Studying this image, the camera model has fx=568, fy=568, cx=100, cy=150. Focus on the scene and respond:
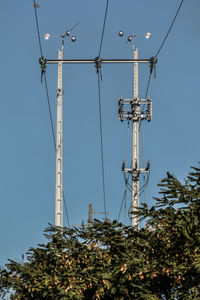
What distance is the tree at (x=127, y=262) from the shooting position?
16547mm

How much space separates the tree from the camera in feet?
54.3

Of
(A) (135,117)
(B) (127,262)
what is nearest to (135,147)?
(A) (135,117)

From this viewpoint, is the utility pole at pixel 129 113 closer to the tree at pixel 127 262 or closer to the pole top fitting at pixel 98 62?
the pole top fitting at pixel 98 62

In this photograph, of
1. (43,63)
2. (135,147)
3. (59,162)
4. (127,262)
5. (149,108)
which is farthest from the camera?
(149,108)

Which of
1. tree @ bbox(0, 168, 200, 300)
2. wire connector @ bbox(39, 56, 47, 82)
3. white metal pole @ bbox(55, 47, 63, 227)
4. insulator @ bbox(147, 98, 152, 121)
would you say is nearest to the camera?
tree @ bbox(0, 168, 200, 300)

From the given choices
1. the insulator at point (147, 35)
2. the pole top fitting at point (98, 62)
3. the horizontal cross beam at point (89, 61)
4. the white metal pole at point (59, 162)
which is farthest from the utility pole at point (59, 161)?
the insulator at point (147, 35)

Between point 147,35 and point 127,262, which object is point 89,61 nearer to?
point 147,35

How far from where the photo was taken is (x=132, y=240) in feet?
59.4

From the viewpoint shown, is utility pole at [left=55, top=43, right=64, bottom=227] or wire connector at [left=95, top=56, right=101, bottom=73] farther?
wire connector at [left=95, top=56, right=101, bottom=73]

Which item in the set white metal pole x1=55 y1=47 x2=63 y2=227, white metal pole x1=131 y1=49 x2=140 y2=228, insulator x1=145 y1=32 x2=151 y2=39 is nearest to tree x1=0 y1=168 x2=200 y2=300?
white metal pole x1=55 y1=47 x2=63 y2=227

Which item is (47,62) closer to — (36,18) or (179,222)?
(36,18)

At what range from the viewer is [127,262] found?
1675cm

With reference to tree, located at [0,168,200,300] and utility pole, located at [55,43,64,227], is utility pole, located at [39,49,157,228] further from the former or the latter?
tree, located at [0,168,200,300]

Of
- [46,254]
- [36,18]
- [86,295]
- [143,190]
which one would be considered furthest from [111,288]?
[143,190]
